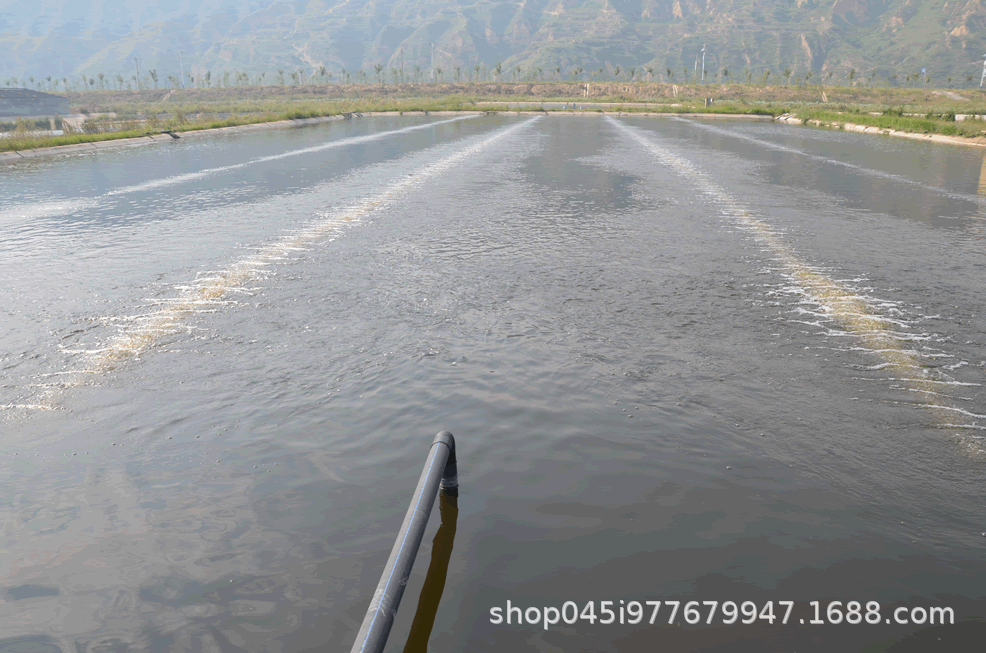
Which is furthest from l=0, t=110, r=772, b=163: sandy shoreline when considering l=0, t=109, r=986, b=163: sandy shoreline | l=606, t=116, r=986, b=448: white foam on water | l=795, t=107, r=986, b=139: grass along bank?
l=606, t=116, r=986, b=448: white foam on water

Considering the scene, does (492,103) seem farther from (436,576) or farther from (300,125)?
(436,576)

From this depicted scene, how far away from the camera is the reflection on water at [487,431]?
2.93 meters

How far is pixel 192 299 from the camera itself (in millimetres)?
7051

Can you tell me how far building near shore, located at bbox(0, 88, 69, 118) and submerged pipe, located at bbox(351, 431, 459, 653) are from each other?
7760 cm

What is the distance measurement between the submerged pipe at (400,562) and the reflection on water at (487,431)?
0.41m

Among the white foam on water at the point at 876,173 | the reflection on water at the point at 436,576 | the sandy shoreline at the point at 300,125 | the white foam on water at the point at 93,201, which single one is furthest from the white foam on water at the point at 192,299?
the sandy shoreline at the point at 300,125

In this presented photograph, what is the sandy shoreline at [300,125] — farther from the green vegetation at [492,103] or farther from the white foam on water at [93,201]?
the white foam on water at [93,201]

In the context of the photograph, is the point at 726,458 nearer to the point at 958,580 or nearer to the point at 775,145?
the point at 958,580

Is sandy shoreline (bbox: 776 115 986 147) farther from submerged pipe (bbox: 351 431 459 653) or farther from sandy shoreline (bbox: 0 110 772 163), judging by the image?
submerged pipe (bbox: 351 431 459 653)

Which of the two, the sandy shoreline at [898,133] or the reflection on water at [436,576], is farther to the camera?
the sandy shoreline at [898,133]

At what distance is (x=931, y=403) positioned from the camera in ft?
15.3

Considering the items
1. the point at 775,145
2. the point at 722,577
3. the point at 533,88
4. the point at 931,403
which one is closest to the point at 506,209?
the point at 931,403

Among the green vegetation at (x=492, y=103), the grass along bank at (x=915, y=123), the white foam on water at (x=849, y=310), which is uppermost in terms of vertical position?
the green vegetation at (x=492, y=103)

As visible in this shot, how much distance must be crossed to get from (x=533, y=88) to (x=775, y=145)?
106 m
